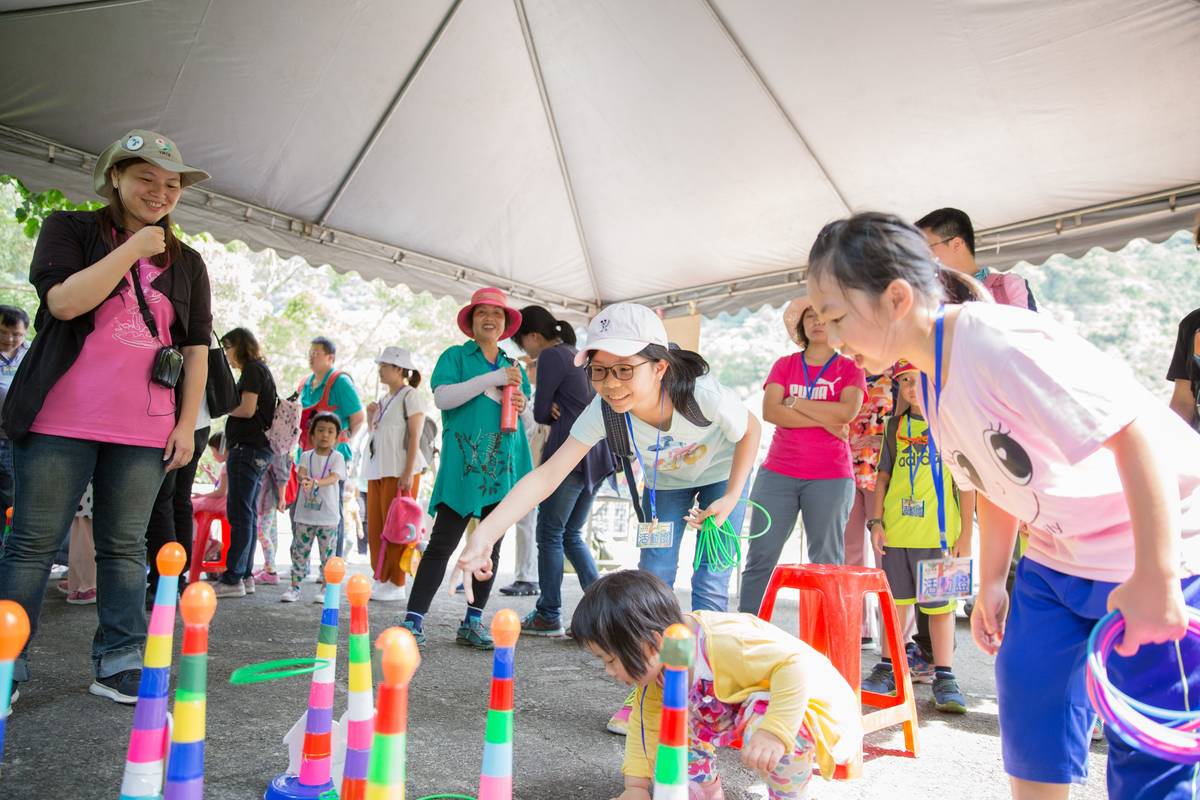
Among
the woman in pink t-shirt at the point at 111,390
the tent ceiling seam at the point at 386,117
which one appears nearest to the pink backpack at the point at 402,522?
the tent ceiling seam at the point at 386,117

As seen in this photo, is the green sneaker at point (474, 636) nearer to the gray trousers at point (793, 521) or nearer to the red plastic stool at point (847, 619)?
the gray trousers at point (793, 521)

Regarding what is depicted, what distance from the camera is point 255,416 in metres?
5.17

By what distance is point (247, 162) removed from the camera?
5.42 meters

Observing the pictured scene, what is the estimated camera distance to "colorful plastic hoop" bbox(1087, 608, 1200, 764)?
1.32 m

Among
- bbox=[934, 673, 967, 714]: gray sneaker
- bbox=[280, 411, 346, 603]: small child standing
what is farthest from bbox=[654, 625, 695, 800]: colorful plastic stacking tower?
bbox=[280, 411, 346, 603]: small child standing

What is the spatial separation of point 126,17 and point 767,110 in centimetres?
353

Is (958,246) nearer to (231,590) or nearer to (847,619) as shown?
(847,619)

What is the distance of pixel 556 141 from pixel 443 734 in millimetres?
4380

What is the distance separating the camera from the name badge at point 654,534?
3016 millimetres

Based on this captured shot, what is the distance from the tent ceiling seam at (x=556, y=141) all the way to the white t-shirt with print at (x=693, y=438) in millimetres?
2993

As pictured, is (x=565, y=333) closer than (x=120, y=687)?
No

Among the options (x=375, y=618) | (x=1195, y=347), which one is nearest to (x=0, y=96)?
(x=375, y=618)

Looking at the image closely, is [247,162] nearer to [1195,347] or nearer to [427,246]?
[427,246]

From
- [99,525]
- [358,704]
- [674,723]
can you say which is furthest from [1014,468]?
[99,525]
